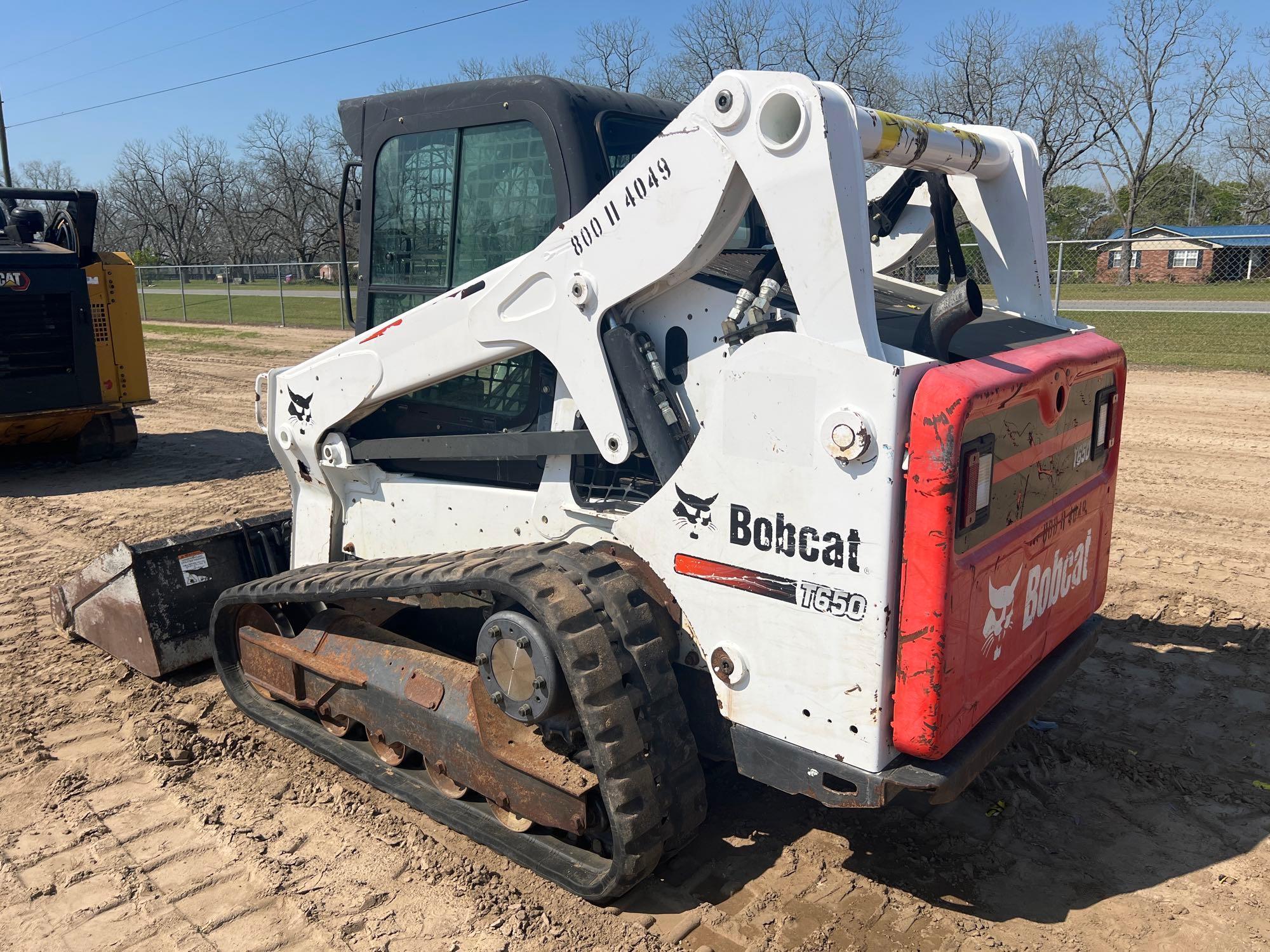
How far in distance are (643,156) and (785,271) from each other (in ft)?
1.84

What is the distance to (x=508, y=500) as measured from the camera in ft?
12.0

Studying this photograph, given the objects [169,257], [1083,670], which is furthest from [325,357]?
[169,257]

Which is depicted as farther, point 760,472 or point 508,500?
point 508,500

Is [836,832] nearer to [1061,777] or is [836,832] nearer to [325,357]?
[1061,777]

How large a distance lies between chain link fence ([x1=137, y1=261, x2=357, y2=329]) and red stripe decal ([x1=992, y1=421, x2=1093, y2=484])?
64.7ft

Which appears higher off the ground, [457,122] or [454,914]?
[457,122]

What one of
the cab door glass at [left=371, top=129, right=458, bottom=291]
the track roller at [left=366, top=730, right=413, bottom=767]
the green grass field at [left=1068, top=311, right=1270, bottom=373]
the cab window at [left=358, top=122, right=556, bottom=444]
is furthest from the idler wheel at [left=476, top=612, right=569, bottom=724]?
the green grass field at [left=1068, top=311, right=1270, bottom=373]

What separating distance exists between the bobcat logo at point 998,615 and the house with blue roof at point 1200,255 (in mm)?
31798

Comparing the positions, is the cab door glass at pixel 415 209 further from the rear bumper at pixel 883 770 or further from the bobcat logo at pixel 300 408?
the rear bumper at pixel 883 770

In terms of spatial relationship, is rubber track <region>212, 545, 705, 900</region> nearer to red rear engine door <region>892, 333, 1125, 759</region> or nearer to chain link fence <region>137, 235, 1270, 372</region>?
red rear engine door <region>892, 333, 1125, 759</region>

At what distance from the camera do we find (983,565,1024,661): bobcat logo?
281 centimetres

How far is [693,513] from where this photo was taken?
2893 millimetres

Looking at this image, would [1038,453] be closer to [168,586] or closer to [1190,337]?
[168,586]

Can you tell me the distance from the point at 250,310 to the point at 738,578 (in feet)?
98.6
